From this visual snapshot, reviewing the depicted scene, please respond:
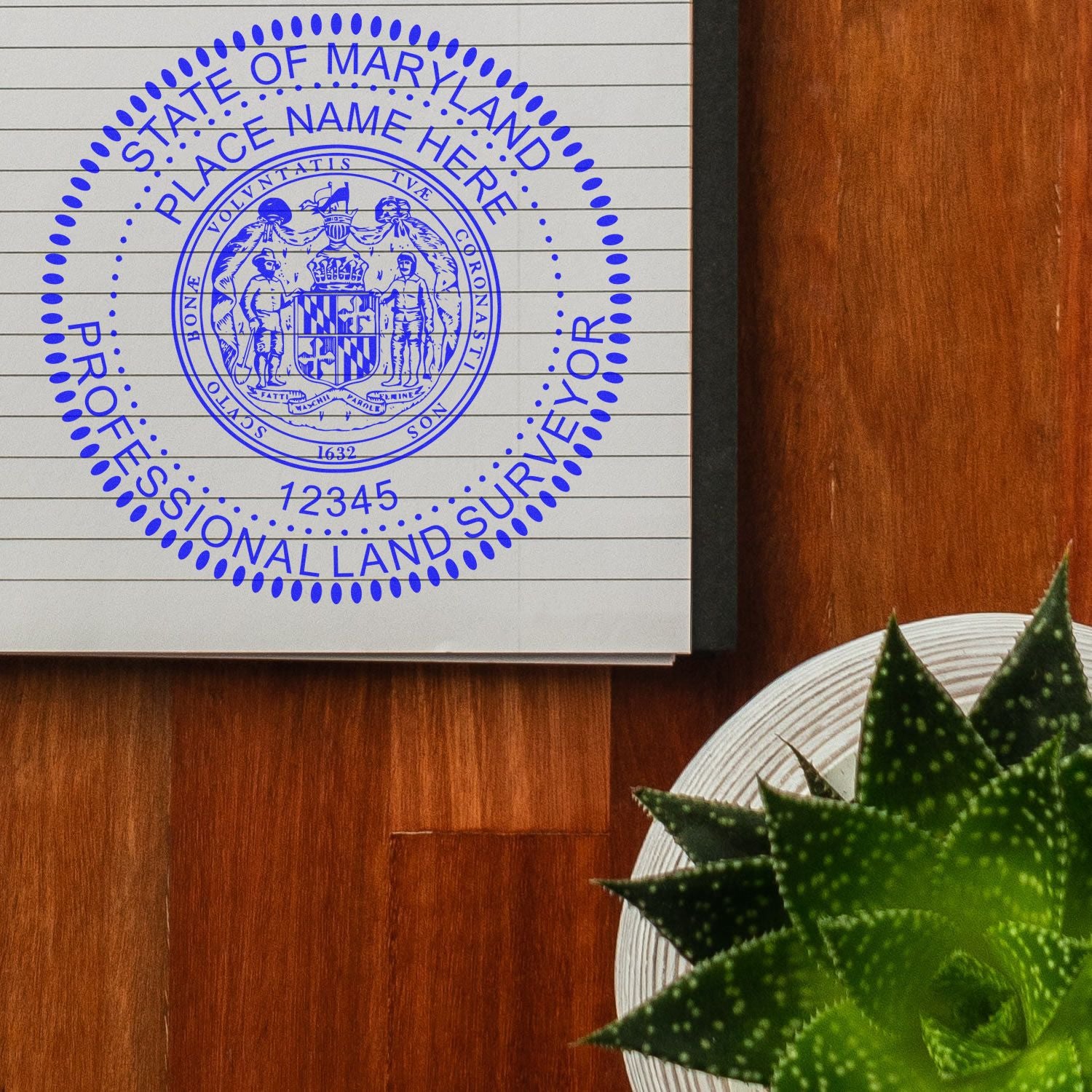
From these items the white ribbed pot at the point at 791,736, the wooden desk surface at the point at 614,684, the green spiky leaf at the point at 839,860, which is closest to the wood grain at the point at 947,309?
the wooden desk surface at the point at 614,684

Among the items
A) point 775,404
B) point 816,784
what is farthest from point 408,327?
point 816,784

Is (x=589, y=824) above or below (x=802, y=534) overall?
below

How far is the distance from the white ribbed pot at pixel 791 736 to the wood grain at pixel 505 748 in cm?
10

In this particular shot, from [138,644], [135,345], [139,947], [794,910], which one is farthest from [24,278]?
[794,910]

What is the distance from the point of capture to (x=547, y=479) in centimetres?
41

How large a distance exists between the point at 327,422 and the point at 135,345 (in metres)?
0.08

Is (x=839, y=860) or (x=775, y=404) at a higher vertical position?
(x=775, y=404)

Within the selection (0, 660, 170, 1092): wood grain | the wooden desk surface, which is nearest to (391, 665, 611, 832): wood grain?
the wooden desk surface

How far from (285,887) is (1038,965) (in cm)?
30

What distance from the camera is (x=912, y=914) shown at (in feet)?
0.68

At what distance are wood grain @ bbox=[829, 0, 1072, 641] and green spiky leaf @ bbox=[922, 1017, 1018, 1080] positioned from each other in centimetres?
22

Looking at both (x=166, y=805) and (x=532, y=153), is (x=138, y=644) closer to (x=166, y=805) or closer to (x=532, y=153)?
(x=166, y=805)

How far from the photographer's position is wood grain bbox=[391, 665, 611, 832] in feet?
1.35

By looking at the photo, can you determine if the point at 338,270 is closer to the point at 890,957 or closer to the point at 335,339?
the point at 335,339
